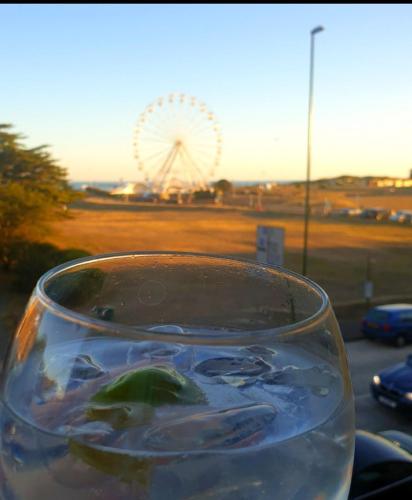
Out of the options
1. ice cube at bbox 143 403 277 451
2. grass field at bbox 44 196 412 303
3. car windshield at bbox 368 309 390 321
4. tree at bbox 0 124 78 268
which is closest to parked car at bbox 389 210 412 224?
grass field at bbox 44 196 412 303

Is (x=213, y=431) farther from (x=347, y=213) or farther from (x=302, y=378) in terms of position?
(x=347, y=213)

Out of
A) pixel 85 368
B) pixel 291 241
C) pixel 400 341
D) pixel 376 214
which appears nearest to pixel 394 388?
pixel 400 341

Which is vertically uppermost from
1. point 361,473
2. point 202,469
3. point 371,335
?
point 202,469

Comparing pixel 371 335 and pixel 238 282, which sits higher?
pixel 238 282

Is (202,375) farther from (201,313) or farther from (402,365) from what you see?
(402,365)

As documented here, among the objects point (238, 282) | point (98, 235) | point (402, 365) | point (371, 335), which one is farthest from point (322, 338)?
point (98, 235)

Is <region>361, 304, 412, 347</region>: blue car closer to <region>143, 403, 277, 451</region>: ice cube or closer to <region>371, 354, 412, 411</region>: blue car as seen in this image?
<region>371, 354, 412, 411</region>: blue car

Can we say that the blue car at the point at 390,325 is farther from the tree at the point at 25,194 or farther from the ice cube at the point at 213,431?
the ice cube at the point at 213,431
